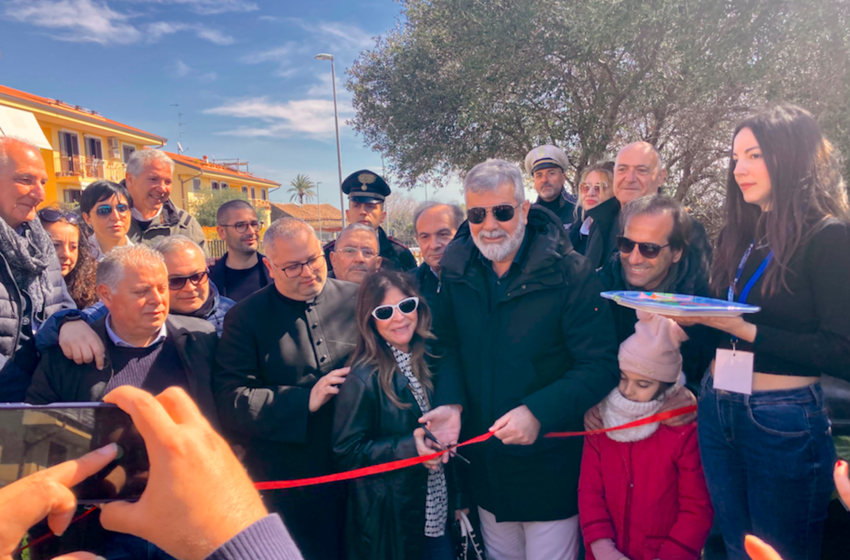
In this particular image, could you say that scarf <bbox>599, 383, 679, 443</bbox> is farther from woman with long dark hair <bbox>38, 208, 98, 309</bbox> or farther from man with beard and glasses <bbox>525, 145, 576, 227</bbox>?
woman with long dark hair <bbox>38, 208, 98, 309</bbox>

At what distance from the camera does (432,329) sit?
2.76m

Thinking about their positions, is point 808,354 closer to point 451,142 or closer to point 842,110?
point 842,110

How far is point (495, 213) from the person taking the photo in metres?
2.61

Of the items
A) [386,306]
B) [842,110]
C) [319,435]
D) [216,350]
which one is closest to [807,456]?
[386,306]

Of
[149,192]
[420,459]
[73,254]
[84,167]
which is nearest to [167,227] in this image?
[149,192]

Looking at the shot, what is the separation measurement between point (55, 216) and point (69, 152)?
28952 millimetres

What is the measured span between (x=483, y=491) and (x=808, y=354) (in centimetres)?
157

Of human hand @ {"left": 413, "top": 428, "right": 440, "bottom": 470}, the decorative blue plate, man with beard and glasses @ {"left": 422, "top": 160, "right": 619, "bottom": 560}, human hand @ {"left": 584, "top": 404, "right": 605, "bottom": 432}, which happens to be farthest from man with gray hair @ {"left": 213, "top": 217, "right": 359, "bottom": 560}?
the decorative blue plate

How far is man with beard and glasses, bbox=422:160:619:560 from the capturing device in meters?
2.40

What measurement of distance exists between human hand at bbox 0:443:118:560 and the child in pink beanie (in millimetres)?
2200

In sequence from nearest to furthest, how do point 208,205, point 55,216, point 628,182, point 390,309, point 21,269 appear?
point 390,309
point 21,269
point 55,216
point 628,182
point 208,205

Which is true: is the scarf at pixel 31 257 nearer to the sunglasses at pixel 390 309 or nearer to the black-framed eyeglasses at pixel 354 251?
the black-framed eyeglasses at pixel 354 251

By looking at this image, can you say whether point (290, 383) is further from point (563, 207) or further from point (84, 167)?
point (84, 167)

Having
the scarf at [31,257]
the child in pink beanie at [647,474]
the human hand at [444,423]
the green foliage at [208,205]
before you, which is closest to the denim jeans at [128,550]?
the human hand at [444,423]
